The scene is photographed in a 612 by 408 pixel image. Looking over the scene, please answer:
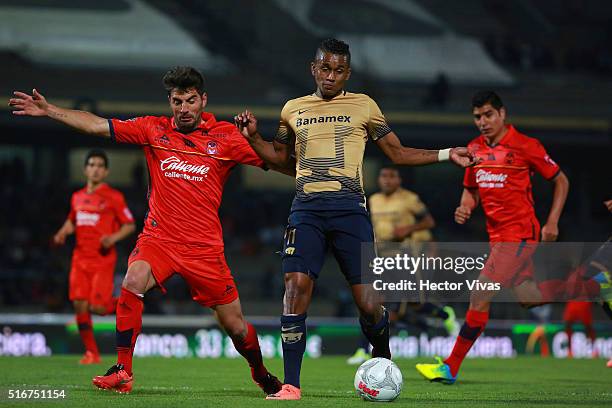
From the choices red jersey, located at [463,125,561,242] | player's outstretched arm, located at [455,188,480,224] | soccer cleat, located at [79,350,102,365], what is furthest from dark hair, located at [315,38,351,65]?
soccer cleat, located at [79,350,102,365]

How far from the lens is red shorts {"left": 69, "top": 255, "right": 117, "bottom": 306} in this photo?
1226cm

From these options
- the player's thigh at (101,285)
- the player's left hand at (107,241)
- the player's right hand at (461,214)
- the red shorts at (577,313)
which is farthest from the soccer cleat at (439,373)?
the red shorts at (577,313)

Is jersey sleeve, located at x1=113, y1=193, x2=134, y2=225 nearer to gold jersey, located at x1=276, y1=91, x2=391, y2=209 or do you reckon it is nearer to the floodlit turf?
the floodlit turf

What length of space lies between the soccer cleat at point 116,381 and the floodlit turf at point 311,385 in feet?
0.21

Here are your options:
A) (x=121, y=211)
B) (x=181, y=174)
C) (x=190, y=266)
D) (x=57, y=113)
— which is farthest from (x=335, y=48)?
(x=121, y=211)

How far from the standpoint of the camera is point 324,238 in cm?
696

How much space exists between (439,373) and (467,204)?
60.7 inches

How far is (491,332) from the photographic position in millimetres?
17031

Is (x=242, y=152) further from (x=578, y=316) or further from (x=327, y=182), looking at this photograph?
(x=578, y=316)

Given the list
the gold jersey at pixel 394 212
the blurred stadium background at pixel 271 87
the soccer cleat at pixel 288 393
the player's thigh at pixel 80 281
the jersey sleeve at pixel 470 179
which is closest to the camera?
the soccer cleat at pixel 288 393

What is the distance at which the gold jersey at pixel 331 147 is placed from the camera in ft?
22.8

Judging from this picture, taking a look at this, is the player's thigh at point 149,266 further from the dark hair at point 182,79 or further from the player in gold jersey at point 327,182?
the dark hair at point 182,79

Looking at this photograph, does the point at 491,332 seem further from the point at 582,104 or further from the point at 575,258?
the point at 582,104

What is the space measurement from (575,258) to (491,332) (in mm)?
6935
